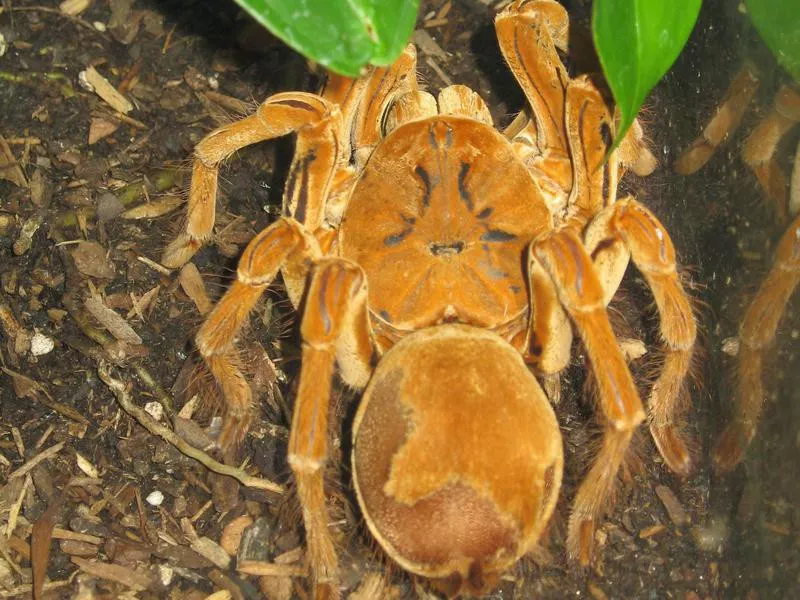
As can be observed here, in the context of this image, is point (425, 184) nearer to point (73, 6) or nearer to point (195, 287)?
point (195, 287)

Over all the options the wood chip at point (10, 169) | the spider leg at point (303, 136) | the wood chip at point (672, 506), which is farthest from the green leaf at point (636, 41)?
the wood chip at point (10, 169)

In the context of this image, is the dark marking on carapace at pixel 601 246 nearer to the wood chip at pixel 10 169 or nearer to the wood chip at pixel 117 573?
the wood chip at pixel 117 573

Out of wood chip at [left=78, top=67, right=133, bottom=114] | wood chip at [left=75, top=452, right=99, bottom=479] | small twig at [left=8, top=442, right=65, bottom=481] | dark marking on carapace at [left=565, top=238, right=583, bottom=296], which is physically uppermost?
dark marking on carapace at [left=565, top=238, right=583, bottom=296]

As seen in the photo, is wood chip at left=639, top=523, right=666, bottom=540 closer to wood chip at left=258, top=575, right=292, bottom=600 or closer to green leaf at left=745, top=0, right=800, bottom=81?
wood chip at left=258, top=575, right=292, bottom=600

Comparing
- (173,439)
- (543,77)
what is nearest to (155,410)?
(173,439)

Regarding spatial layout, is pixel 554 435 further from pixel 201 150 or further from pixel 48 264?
pixel 48 264

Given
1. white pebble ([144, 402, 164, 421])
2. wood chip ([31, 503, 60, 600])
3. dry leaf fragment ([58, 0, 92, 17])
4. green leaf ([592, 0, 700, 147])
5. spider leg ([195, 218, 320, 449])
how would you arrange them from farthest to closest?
dry leaf fragment ([58, 0, 92, 17]), white pebble ([144, 402, 164, 421]), wood chip ([31, 503, 60, 600]), spider leg ([195, 218, 320, 449]), green leaf ([592, 0, 700, 147])

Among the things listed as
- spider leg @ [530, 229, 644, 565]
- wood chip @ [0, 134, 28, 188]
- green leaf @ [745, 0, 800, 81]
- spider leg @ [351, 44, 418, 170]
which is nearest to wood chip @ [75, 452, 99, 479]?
wood chip @ [0, 134, 28, 188]
